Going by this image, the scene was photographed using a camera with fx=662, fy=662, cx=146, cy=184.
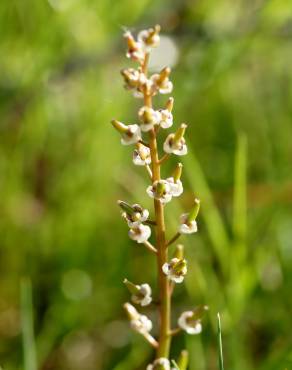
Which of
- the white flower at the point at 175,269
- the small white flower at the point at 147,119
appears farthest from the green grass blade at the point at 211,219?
the small white flower at the point at 147,119

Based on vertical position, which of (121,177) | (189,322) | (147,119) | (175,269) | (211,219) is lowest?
(121,177)

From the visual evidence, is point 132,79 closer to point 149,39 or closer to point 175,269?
point 149,39

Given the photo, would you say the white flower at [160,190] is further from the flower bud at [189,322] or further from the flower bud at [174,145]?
the flower bud at [189,322]

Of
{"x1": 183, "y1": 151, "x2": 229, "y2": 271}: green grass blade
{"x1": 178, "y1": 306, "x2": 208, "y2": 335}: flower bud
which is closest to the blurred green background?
{"x1": 183, "y1": 151, "x2": 229, "y2": 271}: green grass blade

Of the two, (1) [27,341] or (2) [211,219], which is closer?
(1) [27,341]

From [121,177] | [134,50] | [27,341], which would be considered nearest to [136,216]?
[134,50]

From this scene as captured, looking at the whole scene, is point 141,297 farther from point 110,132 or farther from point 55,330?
point 110,132

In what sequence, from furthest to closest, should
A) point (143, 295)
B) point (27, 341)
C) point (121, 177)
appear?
1. point (121, 177)
2. point (27, 341)
3. point (143, 295)
